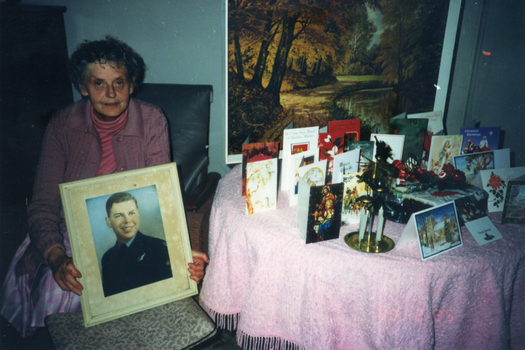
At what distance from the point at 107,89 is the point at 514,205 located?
1.67 meters

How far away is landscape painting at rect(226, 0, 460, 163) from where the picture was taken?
2.11 meters

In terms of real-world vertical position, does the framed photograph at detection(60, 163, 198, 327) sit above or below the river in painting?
below

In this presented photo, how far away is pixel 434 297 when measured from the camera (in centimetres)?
92

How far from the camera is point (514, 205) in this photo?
115 cm

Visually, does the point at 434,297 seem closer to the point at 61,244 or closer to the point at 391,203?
the point at 391,203

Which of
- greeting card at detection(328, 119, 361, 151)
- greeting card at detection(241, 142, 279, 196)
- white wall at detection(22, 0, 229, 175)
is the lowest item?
greeting card at detection(241, 142, 279, 196)

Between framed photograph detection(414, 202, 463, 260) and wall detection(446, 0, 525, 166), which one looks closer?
framed photograph detection(414, 202, 463, 260)

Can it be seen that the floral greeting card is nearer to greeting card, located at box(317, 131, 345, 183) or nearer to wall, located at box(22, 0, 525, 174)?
greeting card, located at box(317, 131, 345, 183)

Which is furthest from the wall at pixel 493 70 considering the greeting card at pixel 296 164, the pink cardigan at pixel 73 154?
the pink cardigan at pixel 73 154

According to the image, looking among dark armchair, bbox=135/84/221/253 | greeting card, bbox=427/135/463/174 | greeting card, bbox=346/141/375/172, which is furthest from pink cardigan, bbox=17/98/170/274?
greeting card, bbox=427/135/463/174

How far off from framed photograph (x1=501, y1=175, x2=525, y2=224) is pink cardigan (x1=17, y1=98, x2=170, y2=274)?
142cm

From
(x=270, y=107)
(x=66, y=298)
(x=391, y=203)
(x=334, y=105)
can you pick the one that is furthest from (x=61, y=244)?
(x=334, y=105)

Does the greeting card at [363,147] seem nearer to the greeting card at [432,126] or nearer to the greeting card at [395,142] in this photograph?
the greeting card at [395,142]

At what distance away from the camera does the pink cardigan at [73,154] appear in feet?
3.91
